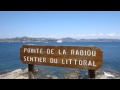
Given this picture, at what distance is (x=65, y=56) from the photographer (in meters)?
4.47

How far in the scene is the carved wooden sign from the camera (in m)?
4.16

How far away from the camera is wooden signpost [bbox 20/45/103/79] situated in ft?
13.6

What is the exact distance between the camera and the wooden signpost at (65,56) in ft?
13.6

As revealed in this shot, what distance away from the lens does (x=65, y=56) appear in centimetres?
447

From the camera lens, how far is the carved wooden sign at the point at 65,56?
416 cm

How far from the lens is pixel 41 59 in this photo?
15.5 feet
